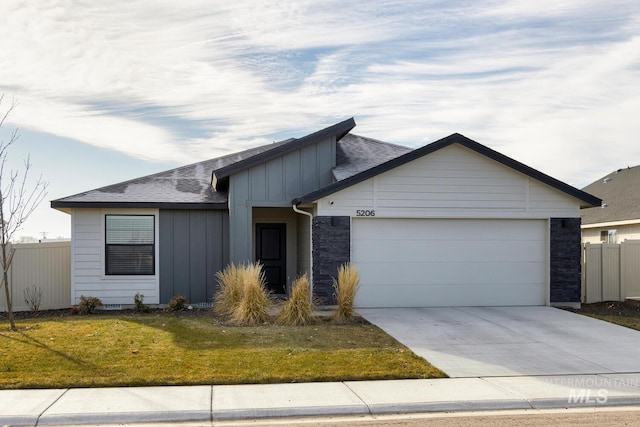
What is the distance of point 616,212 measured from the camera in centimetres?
2412

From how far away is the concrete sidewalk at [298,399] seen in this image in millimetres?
6746

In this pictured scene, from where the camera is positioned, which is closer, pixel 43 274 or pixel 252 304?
pixel 252 304

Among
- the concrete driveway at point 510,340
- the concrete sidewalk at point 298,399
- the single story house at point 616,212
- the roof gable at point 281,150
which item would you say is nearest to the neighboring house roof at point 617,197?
the single story house at point 616,212

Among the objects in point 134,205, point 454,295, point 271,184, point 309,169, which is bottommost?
point 454,295

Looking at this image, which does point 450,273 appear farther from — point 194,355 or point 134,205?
point 134,205

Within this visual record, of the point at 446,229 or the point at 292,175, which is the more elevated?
the point at 292,175

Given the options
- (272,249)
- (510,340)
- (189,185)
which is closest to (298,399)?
(510,340)

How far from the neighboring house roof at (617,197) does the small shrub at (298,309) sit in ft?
49.3

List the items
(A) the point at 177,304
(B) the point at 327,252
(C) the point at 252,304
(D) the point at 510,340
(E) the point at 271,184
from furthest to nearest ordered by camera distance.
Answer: (E) the point at 271,184, (A) the point at 177,304, (B) the point at 327,252, (C) the point at 252,304, (D) the point at 510,340

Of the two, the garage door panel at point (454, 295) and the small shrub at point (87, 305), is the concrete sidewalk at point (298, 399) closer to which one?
the garage door panel at point (454, 295)

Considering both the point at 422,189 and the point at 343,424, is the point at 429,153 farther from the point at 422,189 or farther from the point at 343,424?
the point at 343,424

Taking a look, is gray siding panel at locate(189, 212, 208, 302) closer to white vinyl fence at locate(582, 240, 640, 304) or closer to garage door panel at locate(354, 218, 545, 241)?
Result: garage door panel at locate(354, 218, 545, 241)

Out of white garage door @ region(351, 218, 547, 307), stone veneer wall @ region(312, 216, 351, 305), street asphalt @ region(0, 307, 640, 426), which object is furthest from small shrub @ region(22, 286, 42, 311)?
street asphalt @ region(0, 307, 640, 426)

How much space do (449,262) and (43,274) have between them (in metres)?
10.4
